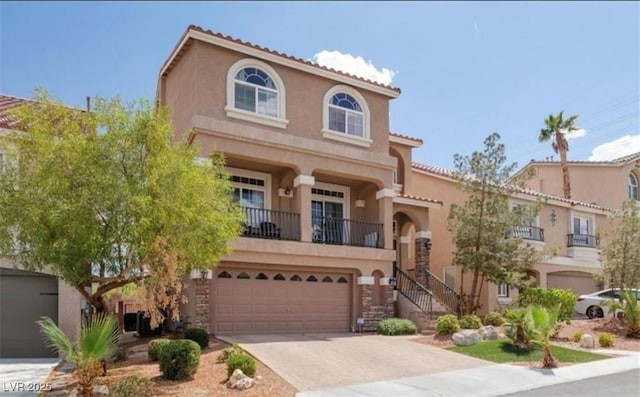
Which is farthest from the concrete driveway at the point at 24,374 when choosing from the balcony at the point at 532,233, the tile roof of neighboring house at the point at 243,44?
the balcony at the point at 532,233

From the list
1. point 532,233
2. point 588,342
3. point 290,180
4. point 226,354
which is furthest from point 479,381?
point 532,233

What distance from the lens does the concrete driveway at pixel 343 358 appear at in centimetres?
1255

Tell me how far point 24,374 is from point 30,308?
450 centimetres

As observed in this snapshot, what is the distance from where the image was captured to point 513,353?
15.7 m

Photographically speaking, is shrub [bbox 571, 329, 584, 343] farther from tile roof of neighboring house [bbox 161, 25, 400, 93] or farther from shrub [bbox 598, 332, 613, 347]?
tile roof of neighboring house [bbox 161, 25, 400, 93]

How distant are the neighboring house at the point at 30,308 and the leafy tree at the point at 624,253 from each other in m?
20.5

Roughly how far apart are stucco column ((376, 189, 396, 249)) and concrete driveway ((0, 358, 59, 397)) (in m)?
12.0

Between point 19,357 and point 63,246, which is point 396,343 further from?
point 19,357

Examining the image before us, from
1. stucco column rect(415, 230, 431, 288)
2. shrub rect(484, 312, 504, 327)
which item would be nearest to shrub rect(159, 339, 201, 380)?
shrub rect(484, 312, 504, 327)

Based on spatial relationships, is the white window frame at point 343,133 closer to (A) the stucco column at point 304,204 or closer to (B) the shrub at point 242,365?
(A) the stucco column at point 304,204

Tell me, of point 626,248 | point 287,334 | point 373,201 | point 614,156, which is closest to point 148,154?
point 287,334

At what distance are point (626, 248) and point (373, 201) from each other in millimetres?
10576

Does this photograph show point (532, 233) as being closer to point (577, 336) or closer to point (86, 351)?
point (577, 336)

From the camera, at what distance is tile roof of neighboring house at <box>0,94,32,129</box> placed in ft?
53.9
